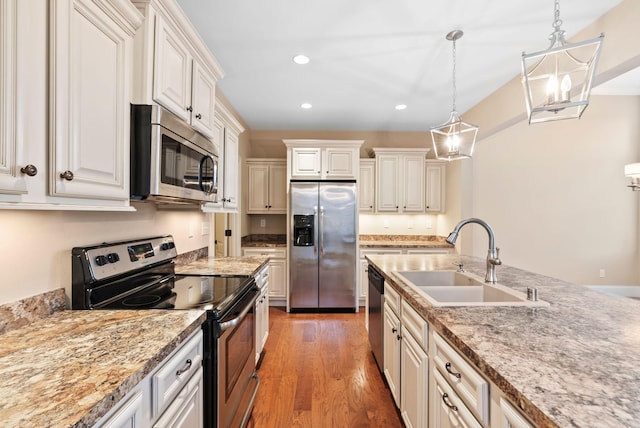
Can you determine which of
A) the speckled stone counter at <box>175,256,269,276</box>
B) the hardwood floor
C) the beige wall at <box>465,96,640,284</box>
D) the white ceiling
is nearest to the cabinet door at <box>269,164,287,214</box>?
the white ceiling

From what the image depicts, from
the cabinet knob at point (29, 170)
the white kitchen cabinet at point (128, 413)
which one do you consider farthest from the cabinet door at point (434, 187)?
the cabinet knob at point (29, 170)

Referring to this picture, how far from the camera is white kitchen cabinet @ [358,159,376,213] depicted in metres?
4.52

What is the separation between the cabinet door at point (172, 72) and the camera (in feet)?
4.50

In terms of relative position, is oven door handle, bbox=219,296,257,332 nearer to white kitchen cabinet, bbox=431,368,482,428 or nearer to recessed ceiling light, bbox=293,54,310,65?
white kitchen cabinet, bbox=431,368,482,428

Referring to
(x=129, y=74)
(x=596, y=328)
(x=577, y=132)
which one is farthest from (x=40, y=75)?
(x=577, y=132)

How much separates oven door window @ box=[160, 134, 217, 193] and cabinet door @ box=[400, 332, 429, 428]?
1.52 m

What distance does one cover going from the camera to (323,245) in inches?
157

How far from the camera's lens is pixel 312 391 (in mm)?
2199

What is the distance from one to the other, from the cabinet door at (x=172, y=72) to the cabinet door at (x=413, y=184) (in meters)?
3.49

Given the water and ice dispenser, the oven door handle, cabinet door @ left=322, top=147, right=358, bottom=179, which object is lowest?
the oven door handle

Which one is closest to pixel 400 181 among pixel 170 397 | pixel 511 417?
pixel 511 417

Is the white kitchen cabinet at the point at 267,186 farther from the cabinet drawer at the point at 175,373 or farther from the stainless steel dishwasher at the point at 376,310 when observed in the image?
the cabinet drawer at the point at 175,373

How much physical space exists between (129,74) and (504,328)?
1.82 m

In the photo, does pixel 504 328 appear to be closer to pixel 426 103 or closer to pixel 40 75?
pixel 40 75
